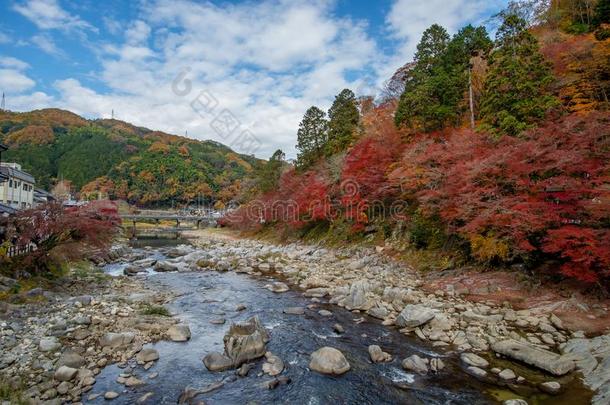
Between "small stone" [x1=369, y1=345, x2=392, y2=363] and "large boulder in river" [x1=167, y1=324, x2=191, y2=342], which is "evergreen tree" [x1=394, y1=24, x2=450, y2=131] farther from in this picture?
"large boulder in river" [x1=167, y1=324, x2=191, y2=342]

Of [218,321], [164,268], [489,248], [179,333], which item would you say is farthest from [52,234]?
[489,248]

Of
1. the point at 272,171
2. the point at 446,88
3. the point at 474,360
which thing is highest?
the point at 446,88

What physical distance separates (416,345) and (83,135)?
11374cm

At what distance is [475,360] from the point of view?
7316mm

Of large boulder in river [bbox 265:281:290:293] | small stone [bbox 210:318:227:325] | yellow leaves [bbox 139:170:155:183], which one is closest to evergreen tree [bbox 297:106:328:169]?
large boulder in river [bbox 265:281:290:293]

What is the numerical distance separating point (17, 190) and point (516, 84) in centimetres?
3786

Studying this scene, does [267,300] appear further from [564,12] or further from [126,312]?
[564,12]

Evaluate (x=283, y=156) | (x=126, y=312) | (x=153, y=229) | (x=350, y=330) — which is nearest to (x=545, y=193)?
(x=350, y=330)

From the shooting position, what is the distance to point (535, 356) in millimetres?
7051

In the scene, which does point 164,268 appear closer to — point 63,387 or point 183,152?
point 63,387

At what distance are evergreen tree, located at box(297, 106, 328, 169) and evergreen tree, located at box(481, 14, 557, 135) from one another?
17.2 meters

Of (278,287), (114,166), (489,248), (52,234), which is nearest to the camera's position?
(489,248)

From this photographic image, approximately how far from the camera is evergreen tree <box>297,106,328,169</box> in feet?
101

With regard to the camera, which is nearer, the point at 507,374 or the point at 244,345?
the point at 507,374
